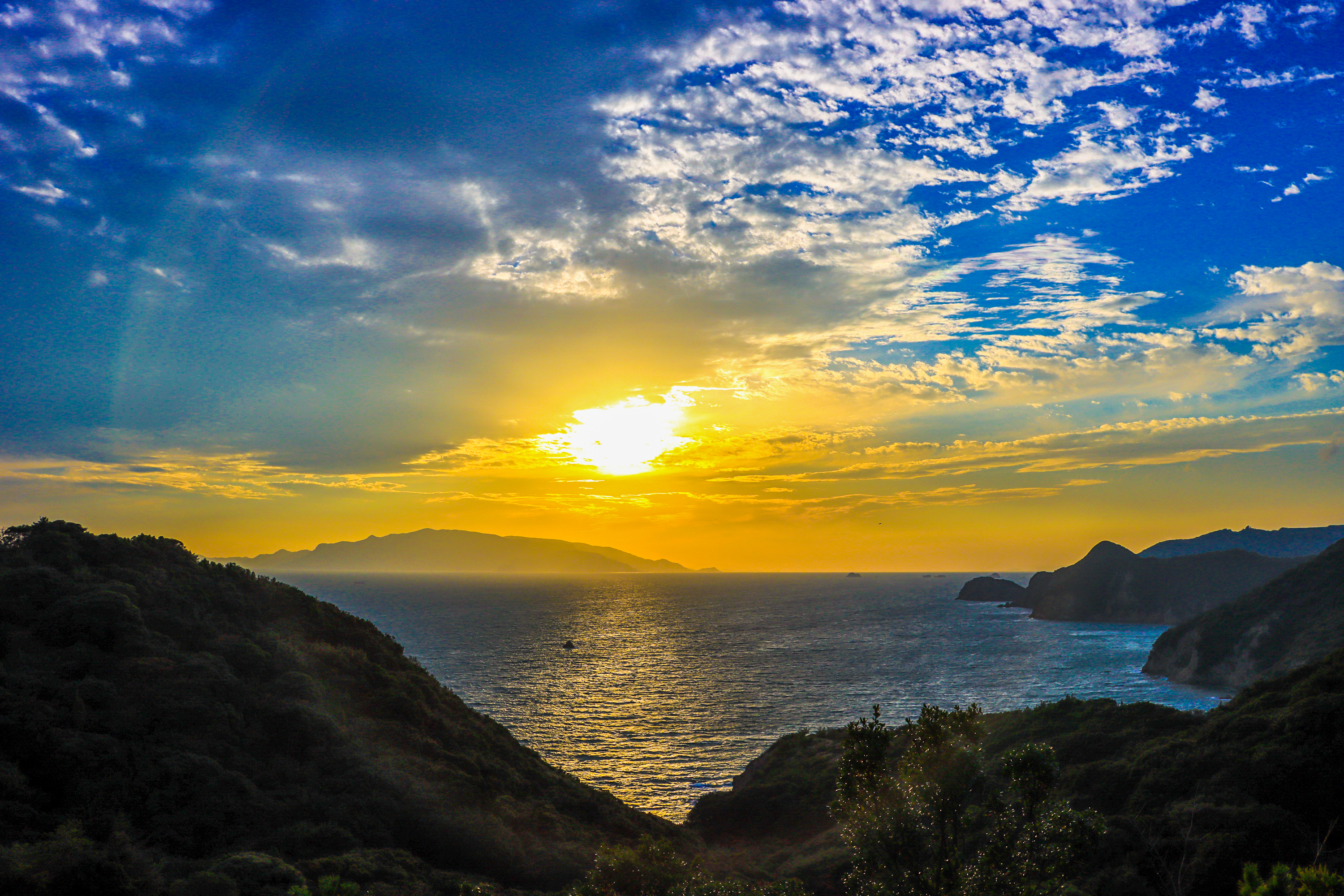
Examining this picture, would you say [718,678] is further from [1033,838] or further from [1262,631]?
[1033,838]

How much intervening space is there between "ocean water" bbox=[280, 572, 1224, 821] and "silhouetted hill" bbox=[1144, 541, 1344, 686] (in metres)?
6.36

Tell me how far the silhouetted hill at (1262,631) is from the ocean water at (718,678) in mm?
6365

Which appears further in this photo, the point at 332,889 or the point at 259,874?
the point at 259,874

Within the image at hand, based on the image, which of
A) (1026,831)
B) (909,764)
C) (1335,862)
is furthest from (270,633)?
(1335,862)

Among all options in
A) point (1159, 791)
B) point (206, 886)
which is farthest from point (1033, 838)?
point (1159, 791)

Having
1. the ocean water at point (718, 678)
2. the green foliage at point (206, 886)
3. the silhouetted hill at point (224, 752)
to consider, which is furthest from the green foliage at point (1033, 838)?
the ocean water at point (718, 678)

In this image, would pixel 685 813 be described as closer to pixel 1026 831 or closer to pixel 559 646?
pixel 1026 831

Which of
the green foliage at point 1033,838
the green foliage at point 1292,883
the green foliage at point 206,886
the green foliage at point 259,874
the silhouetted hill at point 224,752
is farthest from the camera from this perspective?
the silhouetted hill at point 224,752

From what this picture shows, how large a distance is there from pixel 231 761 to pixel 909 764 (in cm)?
2694

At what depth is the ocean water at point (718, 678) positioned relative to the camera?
197ft

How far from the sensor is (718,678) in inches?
3684

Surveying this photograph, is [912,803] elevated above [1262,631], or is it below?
above

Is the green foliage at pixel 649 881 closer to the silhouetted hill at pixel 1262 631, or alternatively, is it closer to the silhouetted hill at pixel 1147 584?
the silhouetted hill at pixel 1262 631

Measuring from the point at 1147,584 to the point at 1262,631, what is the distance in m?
87.8
